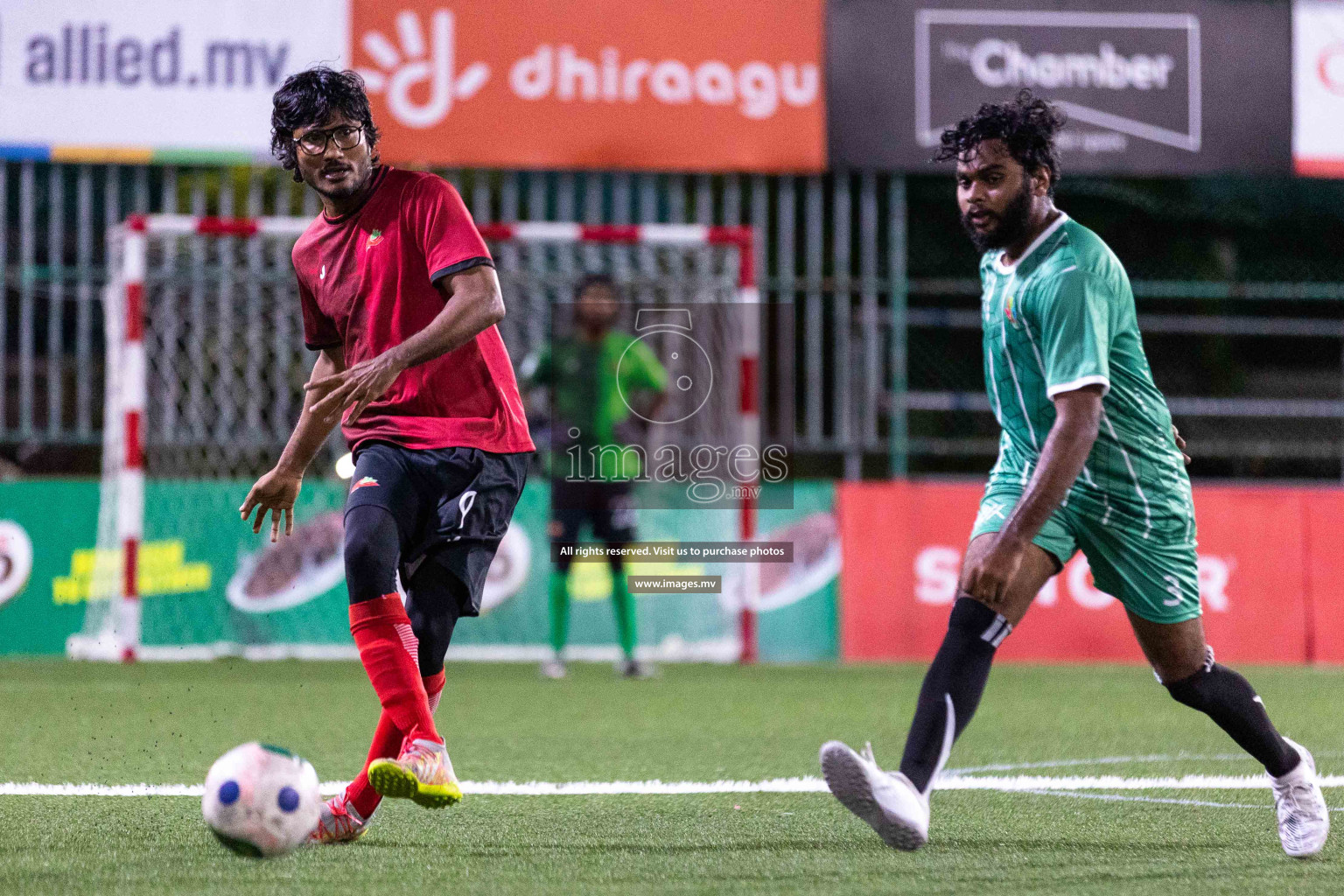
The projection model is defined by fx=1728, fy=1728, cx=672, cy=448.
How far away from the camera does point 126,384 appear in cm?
995

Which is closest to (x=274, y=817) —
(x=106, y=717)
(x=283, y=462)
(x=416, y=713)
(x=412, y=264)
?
(x=416, y=713)

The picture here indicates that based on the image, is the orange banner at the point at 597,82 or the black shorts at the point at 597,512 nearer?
the black shorts at the point at 597,512

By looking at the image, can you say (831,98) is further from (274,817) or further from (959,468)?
(274,817)

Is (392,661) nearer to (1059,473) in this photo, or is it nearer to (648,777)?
(1059,473)

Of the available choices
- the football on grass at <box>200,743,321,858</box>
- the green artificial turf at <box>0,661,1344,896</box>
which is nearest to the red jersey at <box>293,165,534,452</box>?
the football on grass at <box>200,743,321,858</box>

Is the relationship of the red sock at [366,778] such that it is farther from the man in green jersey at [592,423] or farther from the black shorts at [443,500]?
the man in green jersey at [592,423]

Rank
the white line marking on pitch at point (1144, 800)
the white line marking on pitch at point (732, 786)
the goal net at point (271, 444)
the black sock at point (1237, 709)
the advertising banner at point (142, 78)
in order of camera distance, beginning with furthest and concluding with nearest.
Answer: the advertising banner at point (142, 78) < the goal net at point (271, 444) < the white line marking on pitch at point (732, 786) < the white line marking on pitch at point (1144, 800) < the black sock at point (1237, 709)

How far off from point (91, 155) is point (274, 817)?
7.85 meters

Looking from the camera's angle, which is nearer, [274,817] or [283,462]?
[274,817]

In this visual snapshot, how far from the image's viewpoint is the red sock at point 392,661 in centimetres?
411

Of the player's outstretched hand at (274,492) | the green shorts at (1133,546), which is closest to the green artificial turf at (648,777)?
the green shorts at (1133,546)

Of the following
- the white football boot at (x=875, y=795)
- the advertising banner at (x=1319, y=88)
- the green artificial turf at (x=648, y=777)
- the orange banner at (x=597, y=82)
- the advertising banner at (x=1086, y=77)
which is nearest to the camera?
the white football boot at (x=875, y=795)

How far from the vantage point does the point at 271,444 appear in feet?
35.4

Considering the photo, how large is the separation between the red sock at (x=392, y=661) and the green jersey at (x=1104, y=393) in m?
1.51
